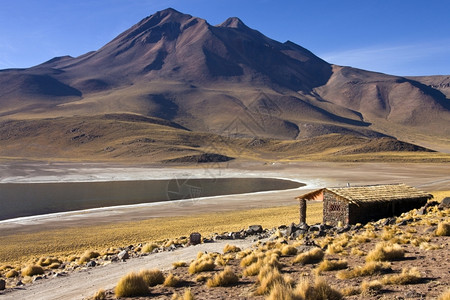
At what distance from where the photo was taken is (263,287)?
820cm

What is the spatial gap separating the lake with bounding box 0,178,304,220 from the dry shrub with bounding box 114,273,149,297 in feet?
86.6

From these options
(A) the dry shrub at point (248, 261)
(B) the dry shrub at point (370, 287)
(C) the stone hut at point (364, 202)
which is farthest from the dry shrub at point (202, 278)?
(C) the stone hut at point (364, 202)

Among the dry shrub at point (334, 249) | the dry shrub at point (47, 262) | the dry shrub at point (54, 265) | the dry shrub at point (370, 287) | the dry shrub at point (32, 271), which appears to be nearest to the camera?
the dry shrub at point (370, 287)

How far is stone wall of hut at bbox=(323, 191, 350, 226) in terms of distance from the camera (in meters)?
19.0

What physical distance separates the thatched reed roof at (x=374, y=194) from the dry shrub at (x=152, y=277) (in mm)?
11489

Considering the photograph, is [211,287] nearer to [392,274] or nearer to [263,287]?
[263,287]

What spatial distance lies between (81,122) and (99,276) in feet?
418

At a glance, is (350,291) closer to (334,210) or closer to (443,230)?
(443,230)

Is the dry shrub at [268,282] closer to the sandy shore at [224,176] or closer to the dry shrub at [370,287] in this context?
the dry shrub at [370,287]

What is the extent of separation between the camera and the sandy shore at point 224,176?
30.1m

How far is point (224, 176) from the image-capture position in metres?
65.9

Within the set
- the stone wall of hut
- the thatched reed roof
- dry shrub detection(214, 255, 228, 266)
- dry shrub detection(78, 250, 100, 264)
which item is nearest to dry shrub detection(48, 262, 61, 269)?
dry shrub detection(78, 250, 100, 264)

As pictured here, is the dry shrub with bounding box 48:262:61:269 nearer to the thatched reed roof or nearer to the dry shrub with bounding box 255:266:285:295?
the dry shrub with bounding box 255:266:285:295

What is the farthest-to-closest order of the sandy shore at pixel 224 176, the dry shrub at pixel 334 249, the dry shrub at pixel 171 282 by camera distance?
the sandy shore at pixel 224 176, the dry shrub at pixel 334 249, the dry shrub at pixel 171 282
